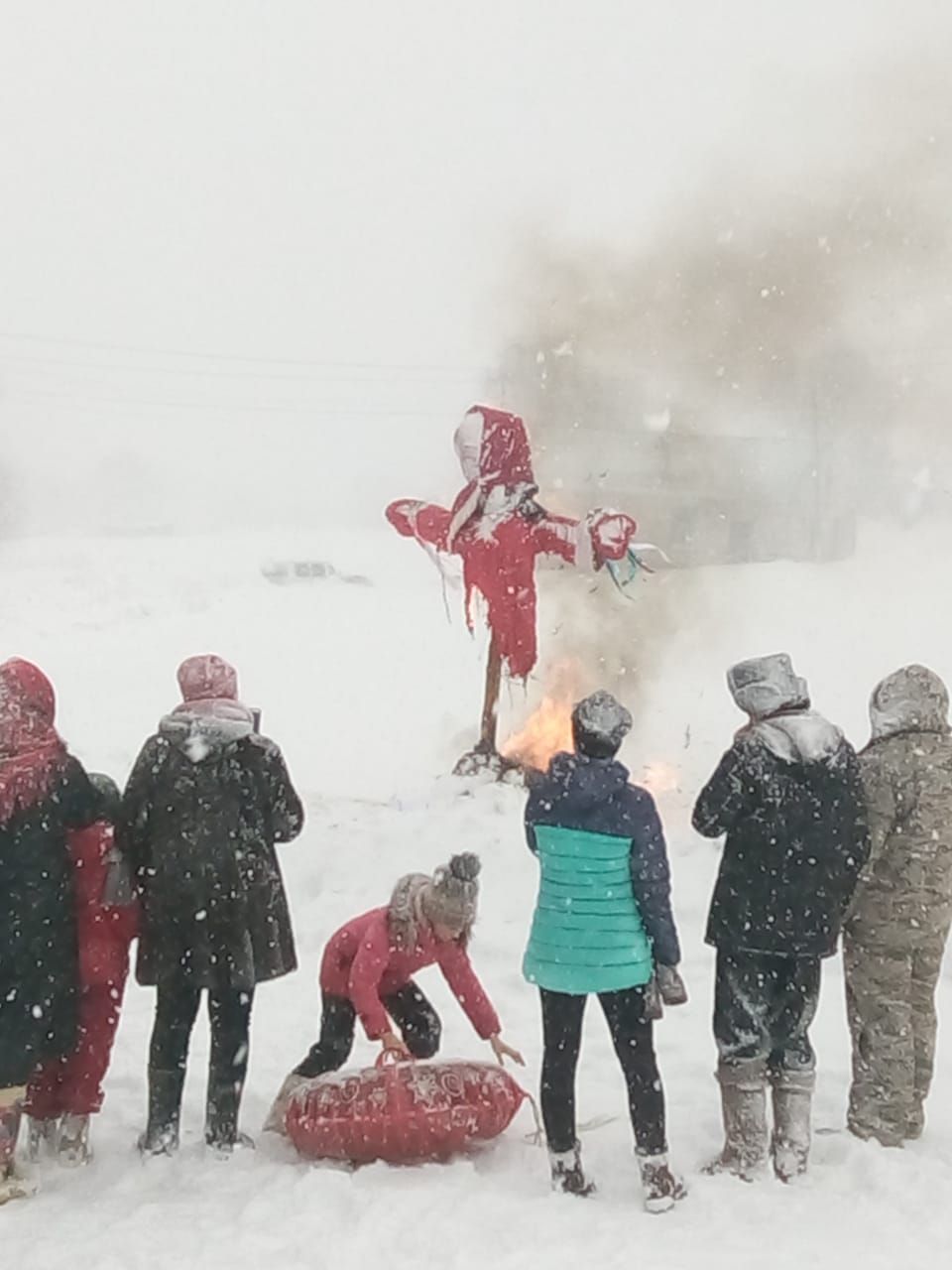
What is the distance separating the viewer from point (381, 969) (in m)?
5.25

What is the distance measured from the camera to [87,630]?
24938 mm

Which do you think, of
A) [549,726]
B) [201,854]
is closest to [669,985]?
[201,854]

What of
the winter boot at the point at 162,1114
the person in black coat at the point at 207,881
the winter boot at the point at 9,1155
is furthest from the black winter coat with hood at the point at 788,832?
the winter boot at the point at 9,1155

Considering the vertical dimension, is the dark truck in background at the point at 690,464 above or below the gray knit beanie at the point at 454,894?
above

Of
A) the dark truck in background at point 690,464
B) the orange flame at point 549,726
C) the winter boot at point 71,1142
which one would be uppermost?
the dark truck in background at point 690,464

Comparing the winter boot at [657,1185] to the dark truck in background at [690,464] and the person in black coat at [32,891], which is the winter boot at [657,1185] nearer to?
the person in black coat at [32,891]

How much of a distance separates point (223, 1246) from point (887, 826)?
3000mm

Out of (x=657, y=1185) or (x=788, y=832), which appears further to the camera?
(x=788, y=832)

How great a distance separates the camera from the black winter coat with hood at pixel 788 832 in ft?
16.2

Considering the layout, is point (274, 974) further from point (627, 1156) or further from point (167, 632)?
point (167, 632)

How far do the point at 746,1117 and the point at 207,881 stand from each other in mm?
2267

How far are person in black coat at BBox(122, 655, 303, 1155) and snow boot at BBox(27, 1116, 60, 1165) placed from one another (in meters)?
0.36

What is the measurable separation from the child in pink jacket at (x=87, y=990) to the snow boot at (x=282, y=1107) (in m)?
0.70

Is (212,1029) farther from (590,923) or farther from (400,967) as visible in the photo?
(590,923)
